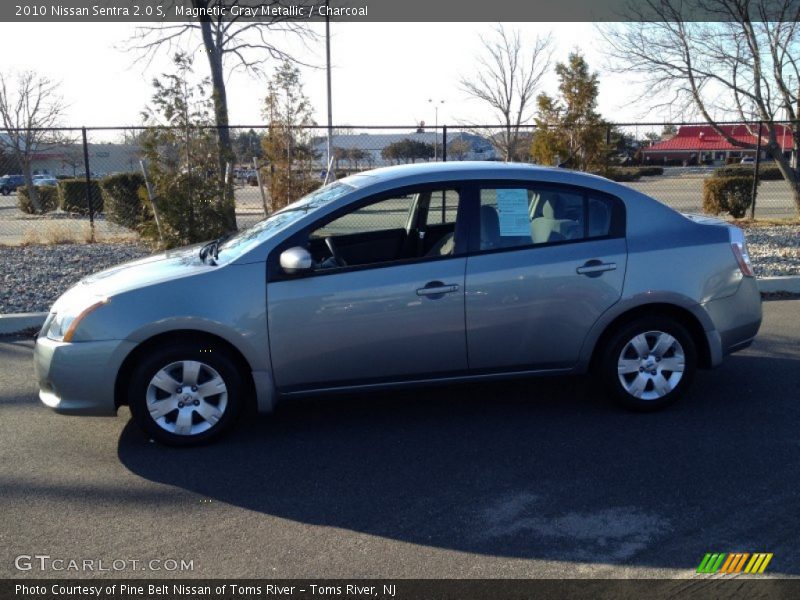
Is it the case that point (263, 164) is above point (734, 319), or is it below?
above

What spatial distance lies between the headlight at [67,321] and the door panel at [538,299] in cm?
238

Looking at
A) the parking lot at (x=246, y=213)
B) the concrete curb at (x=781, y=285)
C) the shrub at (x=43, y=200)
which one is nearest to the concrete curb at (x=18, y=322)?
the parking lot at (x=246, y=213)

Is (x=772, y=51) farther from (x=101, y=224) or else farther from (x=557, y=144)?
(x=101, y=224)

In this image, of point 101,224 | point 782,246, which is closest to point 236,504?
point 782,246

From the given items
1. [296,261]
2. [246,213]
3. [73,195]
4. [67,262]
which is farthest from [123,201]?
[296,261]

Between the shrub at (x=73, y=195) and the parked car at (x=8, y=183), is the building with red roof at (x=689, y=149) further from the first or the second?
the parked car at (x=8, y=183)

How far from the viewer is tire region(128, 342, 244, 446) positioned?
15.1ft

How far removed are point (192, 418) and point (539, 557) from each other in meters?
2.38

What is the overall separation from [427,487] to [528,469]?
25.5 inches

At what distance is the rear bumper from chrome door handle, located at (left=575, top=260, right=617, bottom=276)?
29.4 inches

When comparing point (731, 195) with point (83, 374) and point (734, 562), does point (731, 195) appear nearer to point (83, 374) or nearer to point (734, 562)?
point (734, 562)

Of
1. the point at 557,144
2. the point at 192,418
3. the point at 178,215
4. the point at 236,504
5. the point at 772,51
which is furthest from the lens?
the point at 772,51

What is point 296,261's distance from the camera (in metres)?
4.62

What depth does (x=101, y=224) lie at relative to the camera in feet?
53.0
